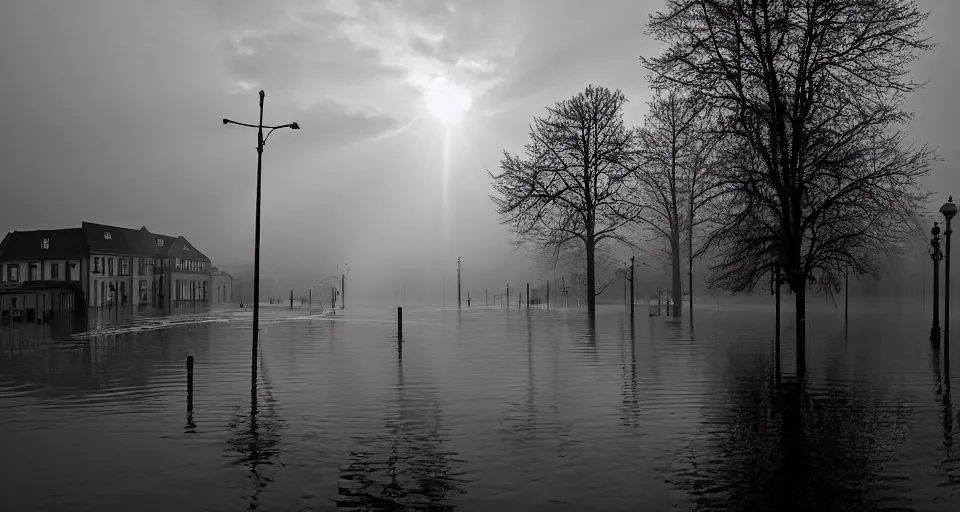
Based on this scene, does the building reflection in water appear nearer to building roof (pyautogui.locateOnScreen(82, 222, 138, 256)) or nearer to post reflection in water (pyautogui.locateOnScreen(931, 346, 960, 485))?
post reflection in water (pyautogui.locateOnScreen(931, 346, 960, 485))

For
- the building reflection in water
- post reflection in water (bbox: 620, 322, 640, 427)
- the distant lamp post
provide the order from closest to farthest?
the building reflection in water, post reflection in water (bbox: 620, 322, 640, 427), the distant lamp post

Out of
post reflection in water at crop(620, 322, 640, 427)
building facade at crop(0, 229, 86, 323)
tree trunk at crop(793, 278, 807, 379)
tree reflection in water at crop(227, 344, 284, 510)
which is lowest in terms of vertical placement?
post reflection in water at crop(620, 322, 640, 427)

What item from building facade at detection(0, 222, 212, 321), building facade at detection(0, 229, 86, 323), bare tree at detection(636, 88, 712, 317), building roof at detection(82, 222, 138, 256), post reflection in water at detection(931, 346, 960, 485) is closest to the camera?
post reflection in water at detection(931, 346, 960, 485)

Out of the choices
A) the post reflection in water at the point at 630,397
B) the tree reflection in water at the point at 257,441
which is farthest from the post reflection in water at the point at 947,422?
the tree reflection in water at the point at 257,441

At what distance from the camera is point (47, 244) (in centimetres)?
8625

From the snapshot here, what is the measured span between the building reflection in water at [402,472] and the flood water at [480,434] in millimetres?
43

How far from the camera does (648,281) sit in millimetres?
131750

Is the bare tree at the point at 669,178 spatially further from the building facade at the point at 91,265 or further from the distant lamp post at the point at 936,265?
the building facade at the point at 91,265

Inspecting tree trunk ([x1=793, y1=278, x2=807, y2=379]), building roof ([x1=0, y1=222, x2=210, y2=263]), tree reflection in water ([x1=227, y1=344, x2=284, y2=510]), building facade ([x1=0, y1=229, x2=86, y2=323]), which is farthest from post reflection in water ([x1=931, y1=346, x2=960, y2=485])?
building roof ([x1=0, y1=222, x2=210, y2=263])

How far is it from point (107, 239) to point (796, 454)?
311 ft

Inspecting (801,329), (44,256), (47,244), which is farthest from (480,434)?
(47,244)

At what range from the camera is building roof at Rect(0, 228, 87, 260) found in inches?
3366

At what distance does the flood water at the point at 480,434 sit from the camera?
9172mm

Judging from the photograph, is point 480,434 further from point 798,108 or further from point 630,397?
point 798,108
